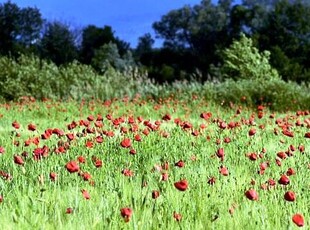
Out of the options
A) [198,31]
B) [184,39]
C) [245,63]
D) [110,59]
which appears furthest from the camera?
[184,39]

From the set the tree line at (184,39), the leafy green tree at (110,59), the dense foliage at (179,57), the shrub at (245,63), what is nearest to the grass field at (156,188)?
the dense foliage at (179,57)

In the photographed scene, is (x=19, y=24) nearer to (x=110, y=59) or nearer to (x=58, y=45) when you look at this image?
(x=58, y=45)

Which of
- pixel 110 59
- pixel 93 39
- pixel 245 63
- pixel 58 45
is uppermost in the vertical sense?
pixel 93 39

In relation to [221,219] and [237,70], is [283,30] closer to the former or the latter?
[237,70]

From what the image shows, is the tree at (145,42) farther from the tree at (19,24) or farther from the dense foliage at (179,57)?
the tree at (19,24)

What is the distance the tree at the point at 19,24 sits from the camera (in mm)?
68250

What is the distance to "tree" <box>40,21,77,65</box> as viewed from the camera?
213 feet

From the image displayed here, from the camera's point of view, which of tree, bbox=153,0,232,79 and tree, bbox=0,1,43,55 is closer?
tree, bbox=0,1,43,55

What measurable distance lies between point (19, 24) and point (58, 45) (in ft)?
30.0

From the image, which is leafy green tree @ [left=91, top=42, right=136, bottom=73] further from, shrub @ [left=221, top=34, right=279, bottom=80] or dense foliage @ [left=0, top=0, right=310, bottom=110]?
shrub @ [left=221, top=34, right=279, bottom=80]

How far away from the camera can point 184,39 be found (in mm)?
82312

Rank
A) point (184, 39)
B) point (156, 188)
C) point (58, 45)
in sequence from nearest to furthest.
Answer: point (156, 188) < point (58, 45) < point (184, 39)

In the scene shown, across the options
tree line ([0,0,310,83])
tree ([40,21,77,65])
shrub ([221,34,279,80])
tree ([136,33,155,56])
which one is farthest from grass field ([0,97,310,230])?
tree ([136,33,155,56])

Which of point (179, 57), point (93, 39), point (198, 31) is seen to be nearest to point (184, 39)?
point (198, 31)
